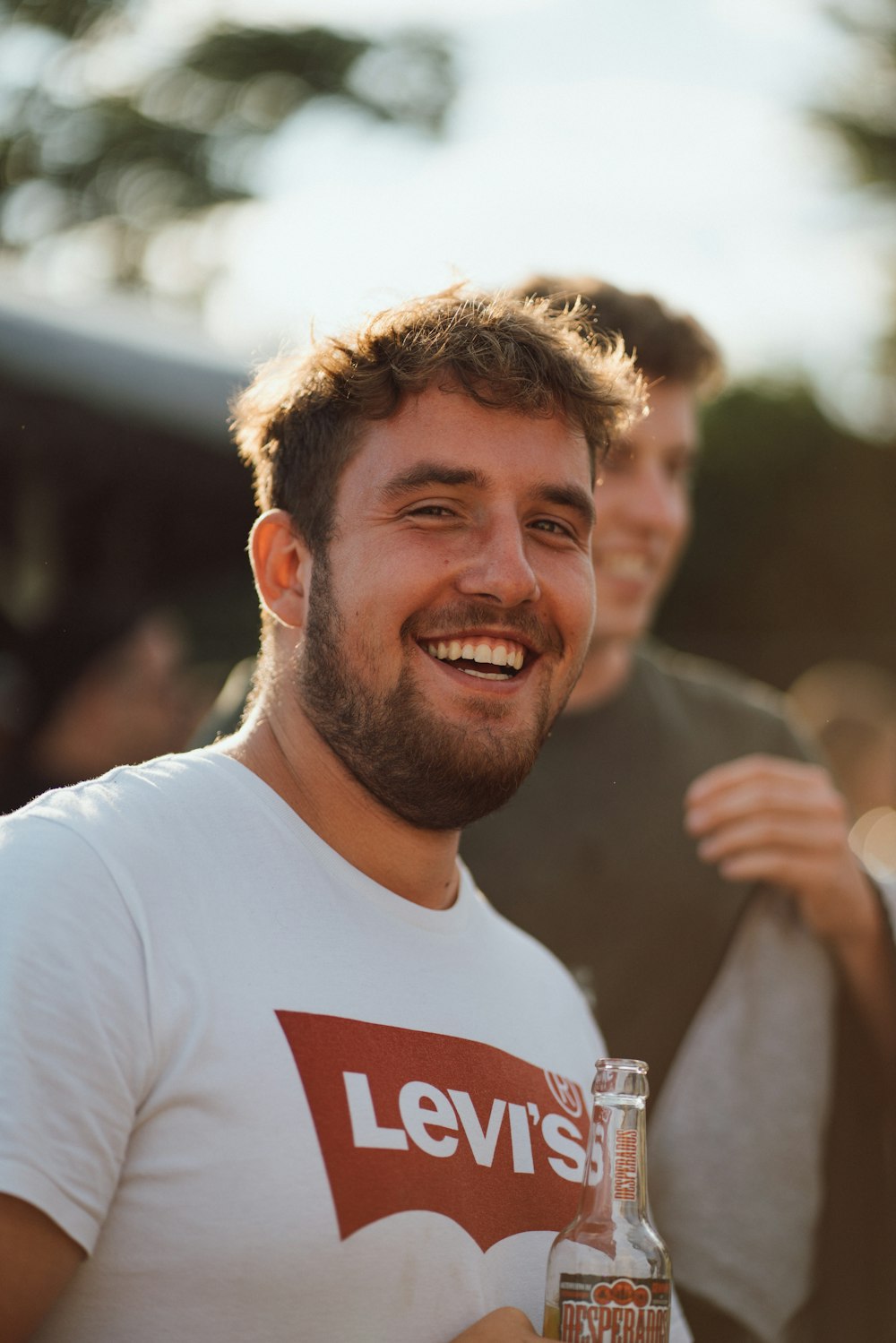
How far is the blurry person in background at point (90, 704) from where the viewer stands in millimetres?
5020

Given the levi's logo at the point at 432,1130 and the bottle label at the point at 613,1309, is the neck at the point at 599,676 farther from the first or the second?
the bottle label at the point at 613,1309

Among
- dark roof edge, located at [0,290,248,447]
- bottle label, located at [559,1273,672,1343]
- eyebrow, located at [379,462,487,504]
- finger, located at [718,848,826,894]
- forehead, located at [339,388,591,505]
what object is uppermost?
dark roof edge, located at [0,290,248,447]

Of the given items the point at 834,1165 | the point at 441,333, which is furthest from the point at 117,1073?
the point at 834,1165

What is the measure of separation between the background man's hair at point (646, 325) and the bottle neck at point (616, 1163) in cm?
165

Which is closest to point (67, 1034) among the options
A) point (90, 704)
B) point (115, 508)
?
point (90, 704)

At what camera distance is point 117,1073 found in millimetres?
1498

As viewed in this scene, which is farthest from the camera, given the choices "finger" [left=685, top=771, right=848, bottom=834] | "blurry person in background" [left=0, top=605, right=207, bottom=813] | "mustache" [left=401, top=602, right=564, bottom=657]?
"blurry person in background" [left=0, top=605, right=207, bottom=813]

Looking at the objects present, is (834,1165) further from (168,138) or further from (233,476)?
(168,138)

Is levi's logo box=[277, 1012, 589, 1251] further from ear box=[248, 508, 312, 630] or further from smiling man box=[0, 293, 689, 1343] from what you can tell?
ear box=[248, 508, 312, 630]

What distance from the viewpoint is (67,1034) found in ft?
4.86

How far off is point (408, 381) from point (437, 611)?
296mm

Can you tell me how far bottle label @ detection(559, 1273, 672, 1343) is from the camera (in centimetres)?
160

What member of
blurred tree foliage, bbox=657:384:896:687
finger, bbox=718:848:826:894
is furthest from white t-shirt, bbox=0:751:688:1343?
blurred tree foliage, bbox=657:384:896:687

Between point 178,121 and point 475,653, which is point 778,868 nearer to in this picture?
point 475,653
